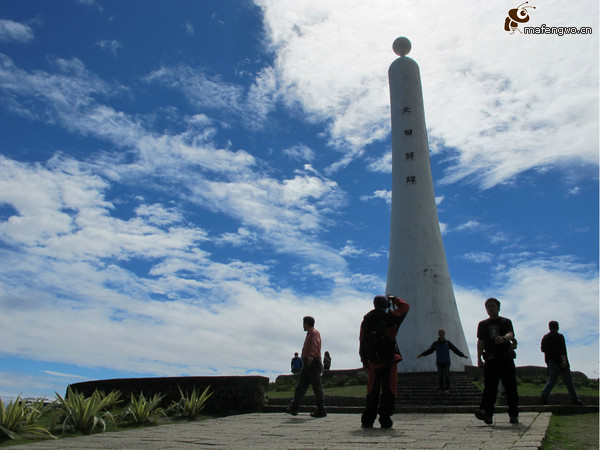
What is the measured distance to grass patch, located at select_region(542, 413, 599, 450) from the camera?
15.6 feet

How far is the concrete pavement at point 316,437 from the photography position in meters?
4.45

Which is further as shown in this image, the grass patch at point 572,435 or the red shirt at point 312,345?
the red shirt at point 312,345

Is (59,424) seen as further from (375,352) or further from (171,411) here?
(375,352)

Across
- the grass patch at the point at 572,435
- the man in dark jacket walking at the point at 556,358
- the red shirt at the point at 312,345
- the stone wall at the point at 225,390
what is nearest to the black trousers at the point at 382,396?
the grass patch at the point at 572,435

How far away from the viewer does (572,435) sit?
5617mm

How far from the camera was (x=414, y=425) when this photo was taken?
6.36 metres

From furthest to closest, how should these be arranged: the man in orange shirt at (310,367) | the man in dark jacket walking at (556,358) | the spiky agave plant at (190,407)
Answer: the man in dark jacket walking at (556,358) < the man in orange shirt at (310,367) < the spiky agave plant at (190,407)

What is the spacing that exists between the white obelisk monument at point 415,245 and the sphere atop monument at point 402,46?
193 cm

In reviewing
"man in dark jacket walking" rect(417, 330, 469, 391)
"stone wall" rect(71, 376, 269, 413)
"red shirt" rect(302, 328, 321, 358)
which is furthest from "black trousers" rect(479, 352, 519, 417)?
"man in dark jacket walking" rect(417, 330, 469, 391)

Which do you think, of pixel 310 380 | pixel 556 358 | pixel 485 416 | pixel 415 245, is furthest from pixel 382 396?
pixel 415 245

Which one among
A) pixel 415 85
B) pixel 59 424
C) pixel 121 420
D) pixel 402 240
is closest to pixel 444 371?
pixel 121 420

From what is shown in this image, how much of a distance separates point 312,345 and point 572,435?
12.1 ft

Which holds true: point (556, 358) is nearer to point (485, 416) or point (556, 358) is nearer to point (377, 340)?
point (485, 416)

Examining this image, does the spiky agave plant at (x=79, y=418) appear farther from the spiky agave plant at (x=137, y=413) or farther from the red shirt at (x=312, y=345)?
the red shirt at (x=312, y=345)
